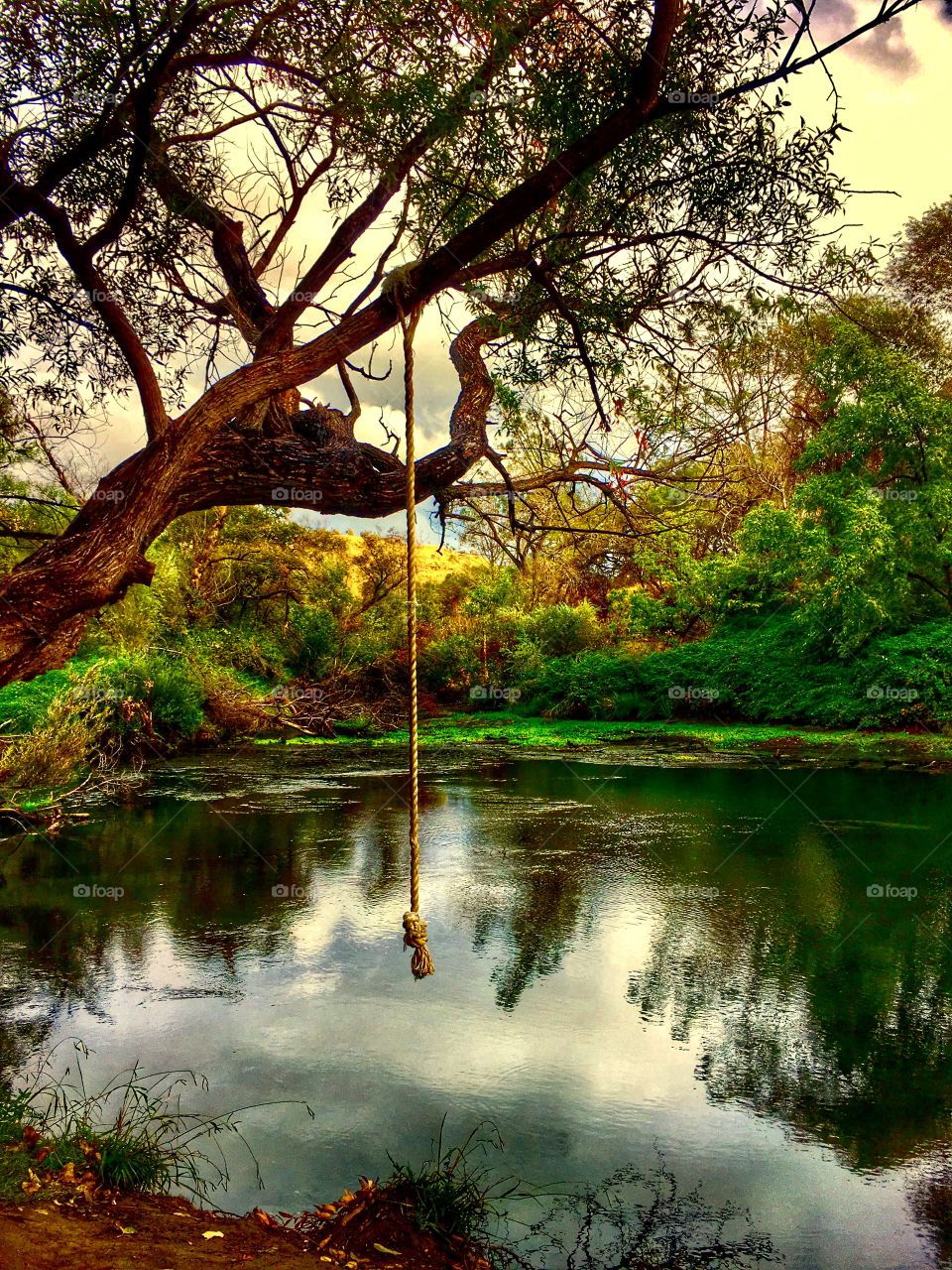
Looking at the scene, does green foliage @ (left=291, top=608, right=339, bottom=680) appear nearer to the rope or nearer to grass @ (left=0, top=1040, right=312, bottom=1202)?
grass @ (left=0, top=1040, right=312, bottom=1202)

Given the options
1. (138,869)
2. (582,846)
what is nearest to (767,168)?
(582,846)

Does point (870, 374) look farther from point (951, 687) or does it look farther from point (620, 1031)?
point (620, 1031)

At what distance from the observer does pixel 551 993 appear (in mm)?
6094

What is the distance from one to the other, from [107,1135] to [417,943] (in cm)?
155

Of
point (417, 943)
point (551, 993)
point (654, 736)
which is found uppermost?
point (417, 943)

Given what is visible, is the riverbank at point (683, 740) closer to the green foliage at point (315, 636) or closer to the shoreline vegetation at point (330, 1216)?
the green foliage at point (315, 636)

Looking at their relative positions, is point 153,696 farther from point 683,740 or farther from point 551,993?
point 551,993

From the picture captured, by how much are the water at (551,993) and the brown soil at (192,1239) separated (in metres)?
0.45

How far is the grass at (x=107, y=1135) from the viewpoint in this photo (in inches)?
144

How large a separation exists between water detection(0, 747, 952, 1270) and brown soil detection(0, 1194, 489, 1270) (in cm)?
45

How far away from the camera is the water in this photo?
4160 mm

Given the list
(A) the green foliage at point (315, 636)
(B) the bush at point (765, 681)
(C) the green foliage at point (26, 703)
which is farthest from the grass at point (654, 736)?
(C) the green foliage at point (26, 703)

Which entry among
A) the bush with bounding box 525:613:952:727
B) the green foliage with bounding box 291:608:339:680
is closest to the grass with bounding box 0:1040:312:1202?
the bush with bounding box 525:613:952:727

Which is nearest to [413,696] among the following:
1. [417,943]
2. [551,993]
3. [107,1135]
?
[417,943]
